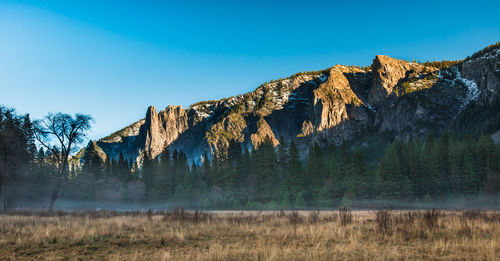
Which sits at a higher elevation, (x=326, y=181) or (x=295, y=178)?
(x=295, y=178)

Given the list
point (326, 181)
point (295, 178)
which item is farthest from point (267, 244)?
point (295, 178)

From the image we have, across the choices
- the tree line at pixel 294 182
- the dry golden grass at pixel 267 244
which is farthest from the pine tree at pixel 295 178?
the dry golden grass at pixel 267 244

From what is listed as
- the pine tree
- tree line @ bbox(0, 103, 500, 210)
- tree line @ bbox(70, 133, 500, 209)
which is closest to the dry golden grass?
tree line @ bbox(0, 103, 500, 210)

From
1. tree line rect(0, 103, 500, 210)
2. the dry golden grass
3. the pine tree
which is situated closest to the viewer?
the dry golden grass

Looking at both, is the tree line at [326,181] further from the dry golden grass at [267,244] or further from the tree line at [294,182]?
the dry golden grass at [267,244]

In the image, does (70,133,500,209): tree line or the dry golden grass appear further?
(70,133,500,209): tree line

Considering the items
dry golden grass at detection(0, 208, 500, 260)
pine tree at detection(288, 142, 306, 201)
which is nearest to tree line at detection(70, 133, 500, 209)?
pine tree at detection(288, 142, 306, 201)

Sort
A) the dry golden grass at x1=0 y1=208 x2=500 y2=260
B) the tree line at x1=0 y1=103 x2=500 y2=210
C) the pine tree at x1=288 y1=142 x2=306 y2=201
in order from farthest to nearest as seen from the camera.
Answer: the pine tree at x1=288 y1=142 x2=306 y2=201, the tree line at x1=0 y1=103 x2=500 y2=210, the dry golden grass at x1=0 y1=208 x2=500 y2=260

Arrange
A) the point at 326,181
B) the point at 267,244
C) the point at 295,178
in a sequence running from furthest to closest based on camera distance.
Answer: the point at 295,178 < the point at 326,181 < the point at 267,244

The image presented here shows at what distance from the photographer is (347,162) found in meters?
70.9

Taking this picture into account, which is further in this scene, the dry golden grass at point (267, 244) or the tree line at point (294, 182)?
the tree line at point (294, 182)

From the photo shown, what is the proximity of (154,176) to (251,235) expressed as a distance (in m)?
79.2

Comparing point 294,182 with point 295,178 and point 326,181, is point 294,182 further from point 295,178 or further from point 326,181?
point 326,181

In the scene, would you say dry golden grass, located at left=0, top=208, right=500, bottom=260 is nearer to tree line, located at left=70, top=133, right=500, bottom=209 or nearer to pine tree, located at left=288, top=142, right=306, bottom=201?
tree line, located at left=70, top=133, right=500, bottom=209
